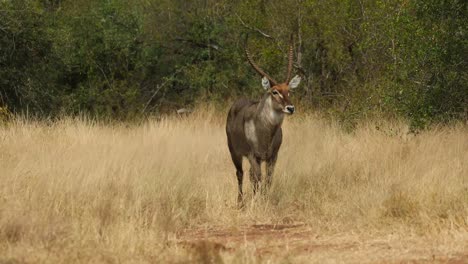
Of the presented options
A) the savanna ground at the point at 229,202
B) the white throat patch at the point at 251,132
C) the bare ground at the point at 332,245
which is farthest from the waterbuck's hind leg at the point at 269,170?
the bare ground at the point at 332,245

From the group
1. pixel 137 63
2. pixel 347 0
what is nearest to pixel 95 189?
pixel 347 0

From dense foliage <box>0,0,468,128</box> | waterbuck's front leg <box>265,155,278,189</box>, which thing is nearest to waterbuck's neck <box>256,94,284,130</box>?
waterbuck's front leg <box>265,155,278,189</box>

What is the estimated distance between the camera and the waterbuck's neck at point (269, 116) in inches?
412

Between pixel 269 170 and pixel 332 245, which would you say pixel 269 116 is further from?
pixel 332 245

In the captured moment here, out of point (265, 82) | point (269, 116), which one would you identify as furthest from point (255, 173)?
point (265, 82)

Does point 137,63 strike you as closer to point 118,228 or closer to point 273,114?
point 273,114

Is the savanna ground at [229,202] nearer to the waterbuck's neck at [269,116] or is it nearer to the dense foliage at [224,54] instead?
the waterbuck's neck at [269,116]

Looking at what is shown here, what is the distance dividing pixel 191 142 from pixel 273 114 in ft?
12.9

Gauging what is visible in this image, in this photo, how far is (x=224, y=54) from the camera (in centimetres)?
2238

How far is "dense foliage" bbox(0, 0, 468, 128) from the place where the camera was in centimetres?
1205

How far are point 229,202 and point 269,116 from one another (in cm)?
123

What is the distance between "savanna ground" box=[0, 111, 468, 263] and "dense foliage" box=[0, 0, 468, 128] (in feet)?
3.81

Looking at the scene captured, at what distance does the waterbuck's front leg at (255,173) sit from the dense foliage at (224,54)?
2.74m

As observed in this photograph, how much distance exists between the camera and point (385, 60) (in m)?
17.5
